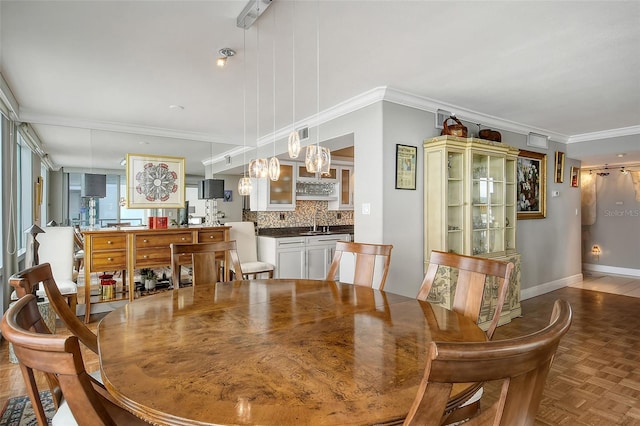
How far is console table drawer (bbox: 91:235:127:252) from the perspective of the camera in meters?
3.92

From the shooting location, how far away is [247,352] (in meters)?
1.17

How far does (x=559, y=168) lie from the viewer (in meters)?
5.43

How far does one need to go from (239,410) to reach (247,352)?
1.18 feet

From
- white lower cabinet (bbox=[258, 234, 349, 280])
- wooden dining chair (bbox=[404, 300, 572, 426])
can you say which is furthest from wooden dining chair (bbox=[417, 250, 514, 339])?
white lower cabinet (bbox=[258, 234, 349, 280])

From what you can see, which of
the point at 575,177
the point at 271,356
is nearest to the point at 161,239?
the point at 271,356

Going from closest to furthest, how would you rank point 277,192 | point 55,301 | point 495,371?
point 495,371
point 55,301
point 277,192

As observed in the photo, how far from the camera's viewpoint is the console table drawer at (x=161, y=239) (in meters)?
4.14

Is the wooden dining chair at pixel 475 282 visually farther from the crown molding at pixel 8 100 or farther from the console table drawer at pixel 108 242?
the crown molding at pixel 8 100

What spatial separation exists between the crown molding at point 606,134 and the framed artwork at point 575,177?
22.0 inches

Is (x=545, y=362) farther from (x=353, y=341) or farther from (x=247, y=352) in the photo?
(x=247, y=352)

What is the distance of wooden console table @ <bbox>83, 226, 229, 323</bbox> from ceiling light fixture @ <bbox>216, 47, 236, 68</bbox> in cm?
241

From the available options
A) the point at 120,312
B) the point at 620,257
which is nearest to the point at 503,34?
the point at 120,312

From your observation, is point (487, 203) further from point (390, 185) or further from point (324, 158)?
point (324, 158)

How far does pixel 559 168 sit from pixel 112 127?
260 inches
